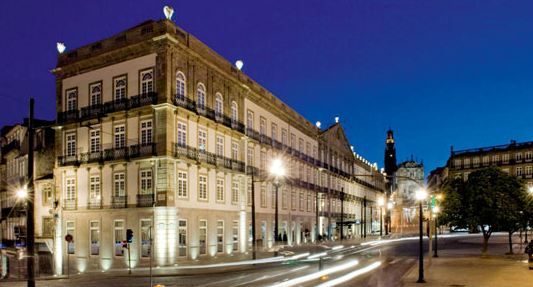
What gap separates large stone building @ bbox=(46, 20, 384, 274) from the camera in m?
38.6

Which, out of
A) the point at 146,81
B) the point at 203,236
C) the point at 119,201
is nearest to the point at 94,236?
the point at 119,201

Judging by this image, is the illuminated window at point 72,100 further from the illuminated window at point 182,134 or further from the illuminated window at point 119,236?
the illuminated window at point 119,236

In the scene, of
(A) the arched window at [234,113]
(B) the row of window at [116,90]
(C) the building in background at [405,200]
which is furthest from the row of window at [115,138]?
(C) the building in background at [405,200]

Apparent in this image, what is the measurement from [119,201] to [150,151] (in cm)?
482

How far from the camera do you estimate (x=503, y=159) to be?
360 feet

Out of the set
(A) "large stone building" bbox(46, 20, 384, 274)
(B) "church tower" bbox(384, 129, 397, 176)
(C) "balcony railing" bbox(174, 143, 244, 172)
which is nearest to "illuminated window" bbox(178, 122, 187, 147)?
(A) "large stone building" bbox(46, 20, 384, 274)

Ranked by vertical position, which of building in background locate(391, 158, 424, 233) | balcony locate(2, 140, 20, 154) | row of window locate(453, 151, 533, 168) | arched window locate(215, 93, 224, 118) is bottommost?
building in background locate(391, 158, 424, 233)

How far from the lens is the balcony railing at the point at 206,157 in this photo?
129 ft

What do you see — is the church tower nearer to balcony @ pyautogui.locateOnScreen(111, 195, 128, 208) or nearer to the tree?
the tree

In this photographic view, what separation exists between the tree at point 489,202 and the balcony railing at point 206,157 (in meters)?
18.5

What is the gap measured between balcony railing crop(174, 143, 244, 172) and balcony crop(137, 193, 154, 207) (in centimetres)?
353

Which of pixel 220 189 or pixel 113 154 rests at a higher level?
pixel 113 154

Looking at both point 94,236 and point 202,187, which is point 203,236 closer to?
point 202,187

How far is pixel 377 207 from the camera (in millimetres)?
124625
